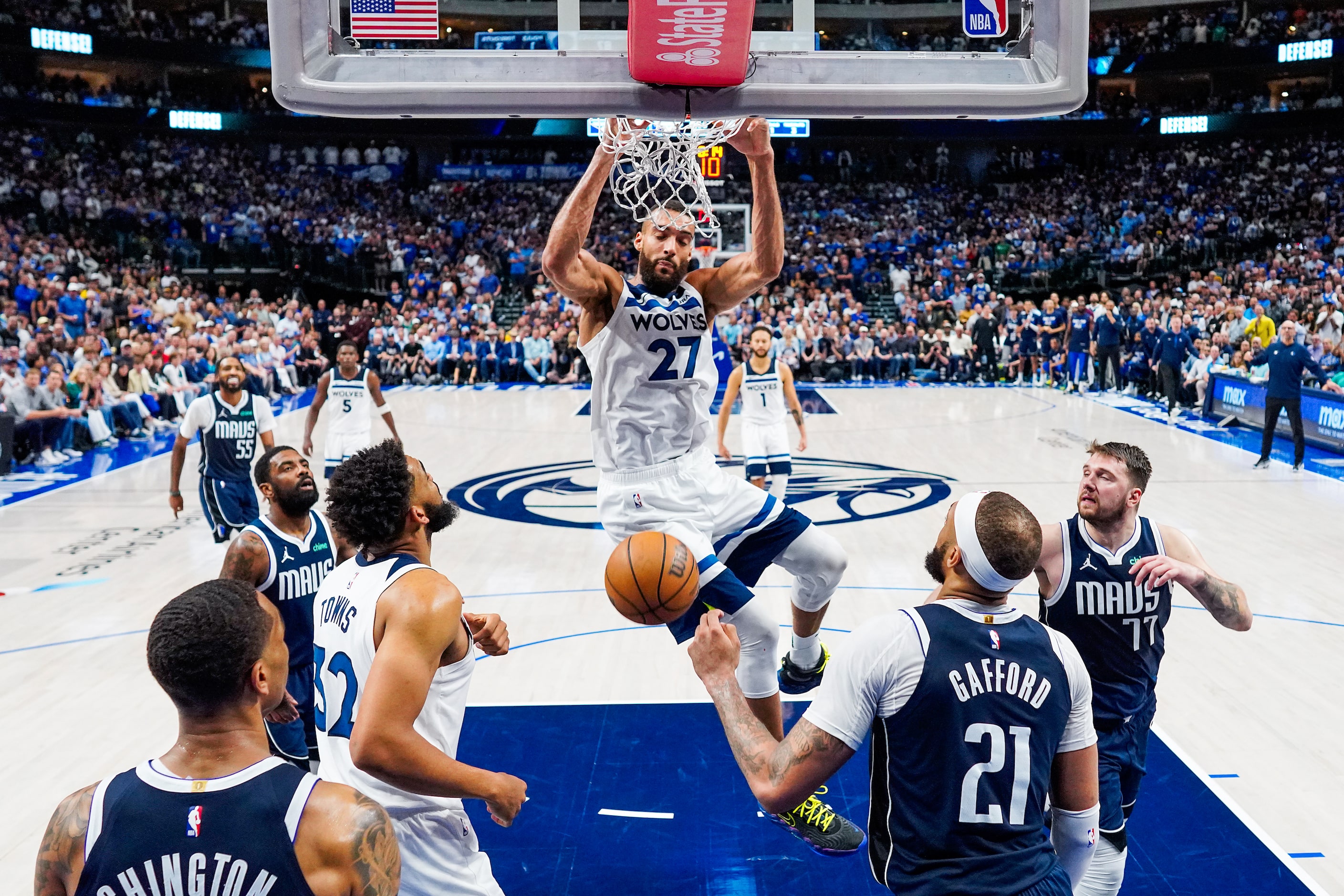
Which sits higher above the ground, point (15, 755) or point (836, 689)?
point (836, 689)

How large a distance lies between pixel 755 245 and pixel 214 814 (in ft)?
9.65

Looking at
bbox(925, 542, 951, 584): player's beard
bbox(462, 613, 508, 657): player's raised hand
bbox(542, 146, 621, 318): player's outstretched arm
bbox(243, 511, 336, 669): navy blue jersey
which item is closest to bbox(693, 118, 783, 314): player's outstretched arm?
bbox(542, 146, 621, 318): player's outstretched arm

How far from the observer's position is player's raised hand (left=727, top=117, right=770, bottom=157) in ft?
13.3

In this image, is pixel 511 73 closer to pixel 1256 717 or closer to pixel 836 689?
pixel 836 689

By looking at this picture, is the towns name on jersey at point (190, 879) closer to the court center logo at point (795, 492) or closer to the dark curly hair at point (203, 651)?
the dark curly hair at point (203, 651)

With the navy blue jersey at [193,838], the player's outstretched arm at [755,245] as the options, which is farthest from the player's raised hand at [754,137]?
the navy blue jersey at [193,838]

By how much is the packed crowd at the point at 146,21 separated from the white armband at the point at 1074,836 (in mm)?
33142

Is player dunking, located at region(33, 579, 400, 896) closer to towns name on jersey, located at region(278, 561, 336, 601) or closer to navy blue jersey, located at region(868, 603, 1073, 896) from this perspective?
navy blue jersey, located at region(868, 603, 1073, 896)

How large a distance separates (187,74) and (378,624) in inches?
1538

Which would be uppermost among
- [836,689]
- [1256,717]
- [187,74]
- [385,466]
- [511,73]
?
[187,74]

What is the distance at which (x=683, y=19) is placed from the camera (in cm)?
375

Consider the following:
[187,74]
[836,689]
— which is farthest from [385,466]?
[187,74]

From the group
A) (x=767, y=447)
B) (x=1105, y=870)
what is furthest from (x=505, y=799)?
(x=767, y=447)

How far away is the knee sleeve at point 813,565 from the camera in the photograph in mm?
4488
